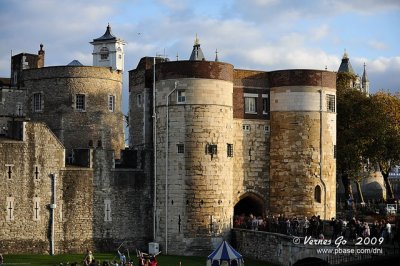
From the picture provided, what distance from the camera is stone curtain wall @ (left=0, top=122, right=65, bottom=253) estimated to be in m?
57.1

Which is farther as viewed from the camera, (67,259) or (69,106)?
(69,106)

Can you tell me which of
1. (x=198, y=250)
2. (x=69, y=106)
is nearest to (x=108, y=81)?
(x=69, y=106)

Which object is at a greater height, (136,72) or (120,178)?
(136,72)

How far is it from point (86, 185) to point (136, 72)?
10.6 metres

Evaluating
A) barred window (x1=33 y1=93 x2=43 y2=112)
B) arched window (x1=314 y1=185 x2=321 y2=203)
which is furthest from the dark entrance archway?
barred window (x1=33 y1=93 x2=43 y2=112)

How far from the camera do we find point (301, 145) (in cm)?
6319

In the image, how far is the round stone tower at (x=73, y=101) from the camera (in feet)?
225

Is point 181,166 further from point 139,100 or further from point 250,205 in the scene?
point 250,205

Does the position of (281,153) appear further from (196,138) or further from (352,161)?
(352,161)

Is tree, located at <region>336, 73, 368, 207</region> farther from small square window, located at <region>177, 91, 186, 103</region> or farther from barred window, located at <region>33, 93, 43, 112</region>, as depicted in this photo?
barred window, located at <region>33, 93, 43, 112</region>

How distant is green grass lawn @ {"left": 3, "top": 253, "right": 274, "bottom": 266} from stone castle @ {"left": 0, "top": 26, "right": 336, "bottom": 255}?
128 centimetres

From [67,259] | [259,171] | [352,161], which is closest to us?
[67,259]

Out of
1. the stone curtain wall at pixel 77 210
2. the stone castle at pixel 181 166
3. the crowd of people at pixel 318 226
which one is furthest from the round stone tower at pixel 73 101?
the crowd of people at pixel 318 226

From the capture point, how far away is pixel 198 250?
194 ft
